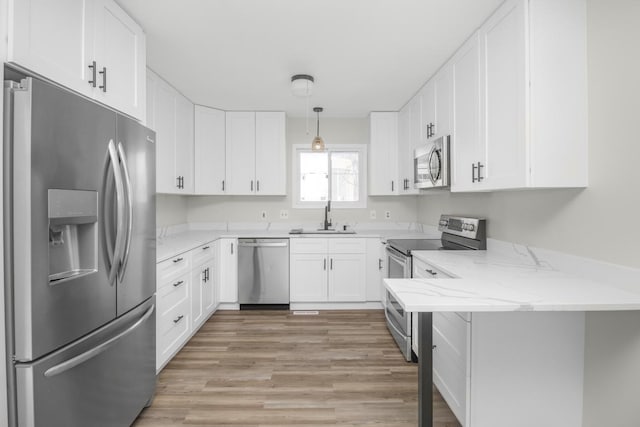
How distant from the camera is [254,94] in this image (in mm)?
3486

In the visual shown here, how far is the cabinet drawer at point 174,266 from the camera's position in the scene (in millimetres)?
2342

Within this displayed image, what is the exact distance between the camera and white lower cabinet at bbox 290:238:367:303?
3900 mm

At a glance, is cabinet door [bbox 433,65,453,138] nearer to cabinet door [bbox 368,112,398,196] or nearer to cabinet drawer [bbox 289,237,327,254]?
cabinet door [bbox 368,112,398,196]

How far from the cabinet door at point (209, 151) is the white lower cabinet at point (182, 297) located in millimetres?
799

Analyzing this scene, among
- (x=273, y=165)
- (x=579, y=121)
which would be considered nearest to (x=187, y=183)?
(x=273, y=165)

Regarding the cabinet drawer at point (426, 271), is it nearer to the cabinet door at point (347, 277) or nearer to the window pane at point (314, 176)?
the cabinet door at point (347, 277)

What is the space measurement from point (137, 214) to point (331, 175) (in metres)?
3.05

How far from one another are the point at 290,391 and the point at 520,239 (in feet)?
5.97

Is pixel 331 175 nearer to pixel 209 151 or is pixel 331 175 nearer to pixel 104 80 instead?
pixel 209 151

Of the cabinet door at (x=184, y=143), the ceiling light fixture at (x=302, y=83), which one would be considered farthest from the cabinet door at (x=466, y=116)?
the cabinet door at (x=184, y=143)

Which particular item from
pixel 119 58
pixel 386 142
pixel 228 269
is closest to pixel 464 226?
pixel 386 142

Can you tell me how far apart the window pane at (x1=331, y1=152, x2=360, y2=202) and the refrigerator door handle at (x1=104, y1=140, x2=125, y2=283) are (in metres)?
3.17

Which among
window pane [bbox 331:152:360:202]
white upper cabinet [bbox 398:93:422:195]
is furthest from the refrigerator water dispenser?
window pane [bbox 331:152:360:202]

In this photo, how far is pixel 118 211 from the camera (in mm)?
1602
